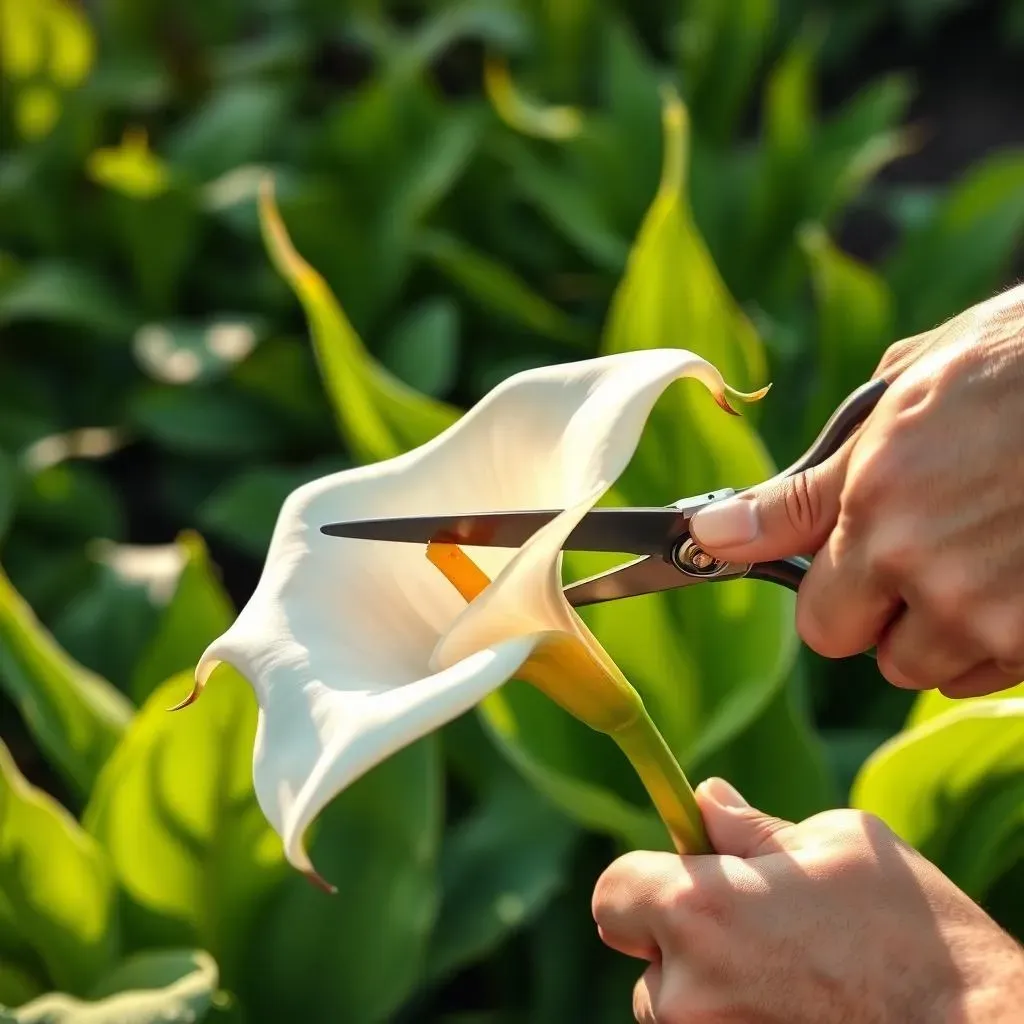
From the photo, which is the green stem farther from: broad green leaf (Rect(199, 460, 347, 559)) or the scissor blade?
broad green leaf (Rect(199, 460, 347, 559))

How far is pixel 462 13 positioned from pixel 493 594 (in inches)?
52.5

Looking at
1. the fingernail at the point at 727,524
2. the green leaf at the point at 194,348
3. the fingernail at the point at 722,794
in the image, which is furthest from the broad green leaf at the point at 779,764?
the green leaf at the point at 194,348

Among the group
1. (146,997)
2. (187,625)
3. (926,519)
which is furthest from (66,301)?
(926,519)

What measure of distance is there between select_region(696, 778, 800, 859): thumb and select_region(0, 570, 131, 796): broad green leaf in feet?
1.52

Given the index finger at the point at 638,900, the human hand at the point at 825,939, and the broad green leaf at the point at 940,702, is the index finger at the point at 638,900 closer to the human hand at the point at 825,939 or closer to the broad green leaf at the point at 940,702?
the human hand at the point at 825,939

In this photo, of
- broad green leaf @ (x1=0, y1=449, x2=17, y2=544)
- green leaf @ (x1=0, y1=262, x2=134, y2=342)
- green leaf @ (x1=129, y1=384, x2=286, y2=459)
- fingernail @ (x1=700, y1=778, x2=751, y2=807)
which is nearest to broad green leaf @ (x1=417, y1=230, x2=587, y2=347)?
green leaf @ (x1=129, y1=384, x2=286, y2=459)

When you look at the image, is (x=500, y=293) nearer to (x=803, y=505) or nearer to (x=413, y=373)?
(x=413, y=373)

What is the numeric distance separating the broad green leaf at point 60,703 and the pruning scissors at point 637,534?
41 centimetres

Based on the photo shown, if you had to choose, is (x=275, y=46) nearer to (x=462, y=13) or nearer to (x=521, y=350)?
(x=462, y=13)

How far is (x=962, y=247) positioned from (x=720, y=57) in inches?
16.2

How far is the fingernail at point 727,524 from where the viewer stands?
512mm

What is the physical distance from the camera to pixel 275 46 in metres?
1.80

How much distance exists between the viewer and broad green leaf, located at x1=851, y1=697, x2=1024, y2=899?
66 centimetres

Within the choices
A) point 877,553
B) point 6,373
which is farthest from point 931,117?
point 877,553
